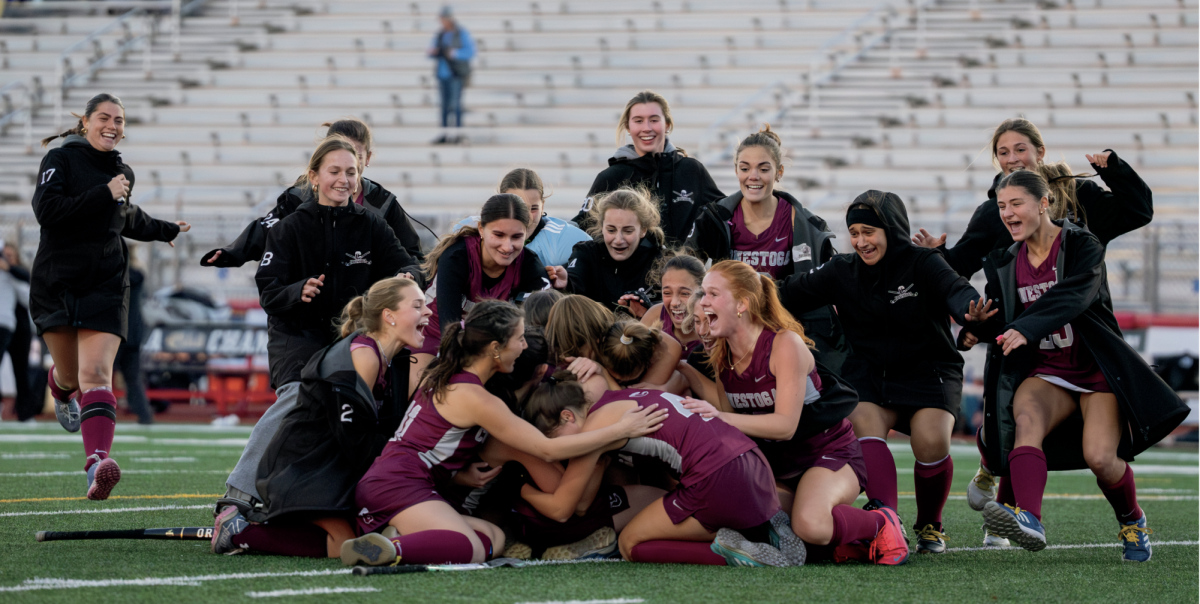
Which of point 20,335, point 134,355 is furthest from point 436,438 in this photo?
point 134,355

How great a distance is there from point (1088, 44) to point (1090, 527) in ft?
46.5

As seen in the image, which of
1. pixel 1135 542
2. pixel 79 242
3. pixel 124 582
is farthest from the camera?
pixel 79 242

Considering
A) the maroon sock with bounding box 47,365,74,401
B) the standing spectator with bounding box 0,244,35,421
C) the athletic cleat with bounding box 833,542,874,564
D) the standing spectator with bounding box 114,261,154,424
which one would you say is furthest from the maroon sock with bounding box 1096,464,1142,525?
the standing spectator with bounding box 114,261,154,424

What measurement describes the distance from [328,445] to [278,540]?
0.39 meters

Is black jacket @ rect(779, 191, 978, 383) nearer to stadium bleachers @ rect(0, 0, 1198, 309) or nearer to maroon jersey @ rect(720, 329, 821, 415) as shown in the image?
maroon jersey @ rect(720, 329, 821, 415)

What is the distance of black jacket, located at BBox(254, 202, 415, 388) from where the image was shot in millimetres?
5555

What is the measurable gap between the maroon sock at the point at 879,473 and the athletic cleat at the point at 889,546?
1.10 feet

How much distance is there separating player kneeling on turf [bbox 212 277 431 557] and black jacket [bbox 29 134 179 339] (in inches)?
77.7

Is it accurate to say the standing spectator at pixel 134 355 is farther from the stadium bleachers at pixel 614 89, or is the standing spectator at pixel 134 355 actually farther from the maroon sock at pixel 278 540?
the maroon sock at pixel 278 540

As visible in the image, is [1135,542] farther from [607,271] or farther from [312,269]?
[312,269]

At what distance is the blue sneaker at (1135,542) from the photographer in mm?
4879

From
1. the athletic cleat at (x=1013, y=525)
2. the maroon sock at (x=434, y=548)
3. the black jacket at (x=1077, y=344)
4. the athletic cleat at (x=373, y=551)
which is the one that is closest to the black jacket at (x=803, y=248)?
the black jacket at (x=1077, y=344)

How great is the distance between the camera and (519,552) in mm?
4539

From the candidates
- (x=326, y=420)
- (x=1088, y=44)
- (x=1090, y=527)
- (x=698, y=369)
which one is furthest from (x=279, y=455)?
(x=1088, y=44)
